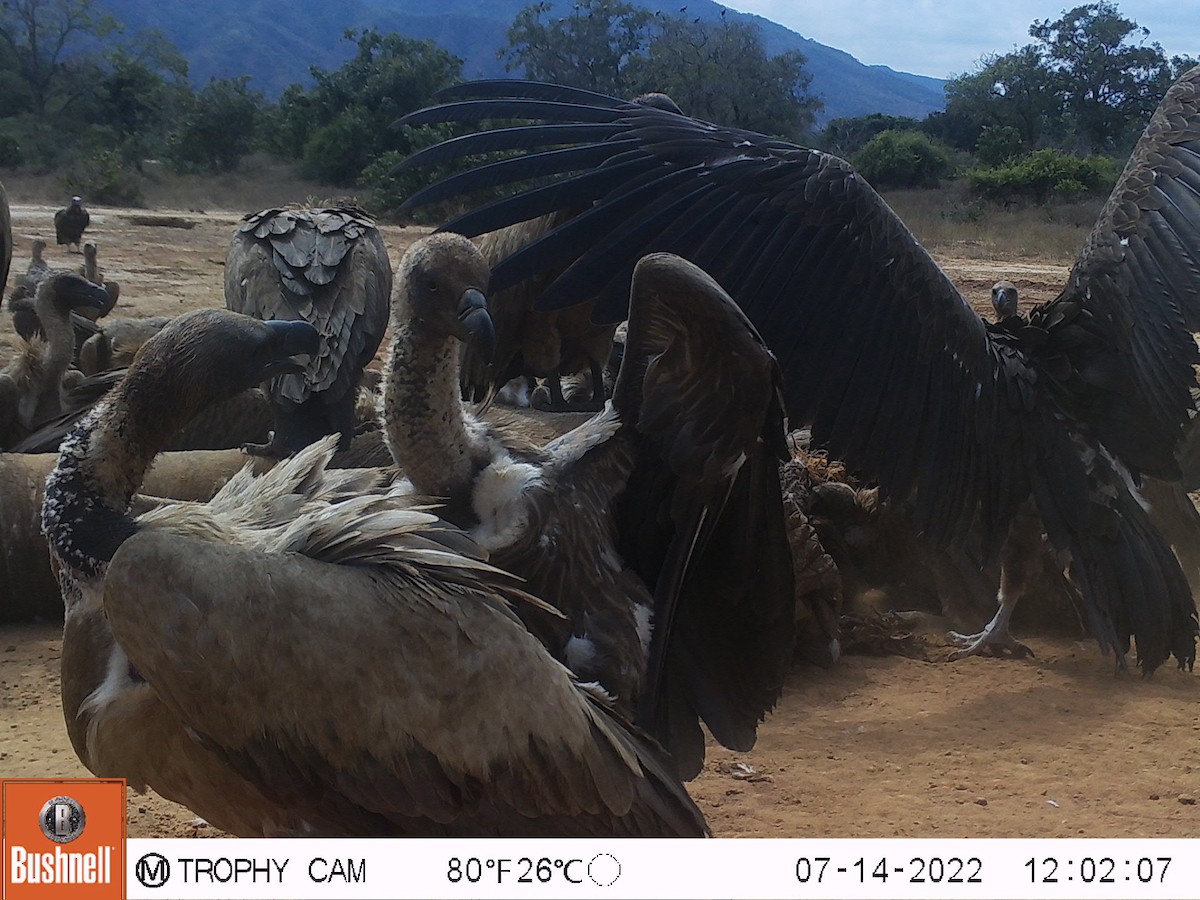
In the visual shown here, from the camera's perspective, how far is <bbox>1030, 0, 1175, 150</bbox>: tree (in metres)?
7.66

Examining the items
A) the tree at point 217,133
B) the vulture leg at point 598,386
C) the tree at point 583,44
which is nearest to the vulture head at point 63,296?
the vulture leg at point 598,386

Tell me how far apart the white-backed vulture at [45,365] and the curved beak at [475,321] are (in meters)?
3.39

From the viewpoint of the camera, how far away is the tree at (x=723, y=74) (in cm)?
727

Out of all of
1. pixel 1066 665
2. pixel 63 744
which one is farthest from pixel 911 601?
pixel 63 744

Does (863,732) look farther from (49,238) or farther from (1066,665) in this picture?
(49,238)

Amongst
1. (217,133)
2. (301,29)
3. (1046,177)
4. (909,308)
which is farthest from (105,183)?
(909,308)

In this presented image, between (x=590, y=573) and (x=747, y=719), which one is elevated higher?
(x=590, y=573)

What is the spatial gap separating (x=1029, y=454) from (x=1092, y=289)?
0.58 m

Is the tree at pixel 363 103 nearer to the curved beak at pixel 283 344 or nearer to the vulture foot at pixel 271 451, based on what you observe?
the vulture foot at pixel 271 451

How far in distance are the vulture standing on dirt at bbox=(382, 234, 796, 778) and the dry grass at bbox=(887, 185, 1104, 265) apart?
28.6ft

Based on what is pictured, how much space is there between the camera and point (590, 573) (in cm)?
273

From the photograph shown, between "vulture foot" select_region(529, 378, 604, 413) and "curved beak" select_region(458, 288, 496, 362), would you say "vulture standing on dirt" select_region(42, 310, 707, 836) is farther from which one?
"vulture foot" select_region(529, 378, 604, 413)

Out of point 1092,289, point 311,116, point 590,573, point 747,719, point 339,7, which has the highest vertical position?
point 339,7

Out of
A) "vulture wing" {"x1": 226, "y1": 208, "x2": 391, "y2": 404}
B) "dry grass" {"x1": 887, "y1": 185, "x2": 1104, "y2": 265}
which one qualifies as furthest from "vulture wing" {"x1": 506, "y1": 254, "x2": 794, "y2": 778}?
"dry grass" {"x1": 887, "y1": 185, "x2": 1104, "y2": 265}
